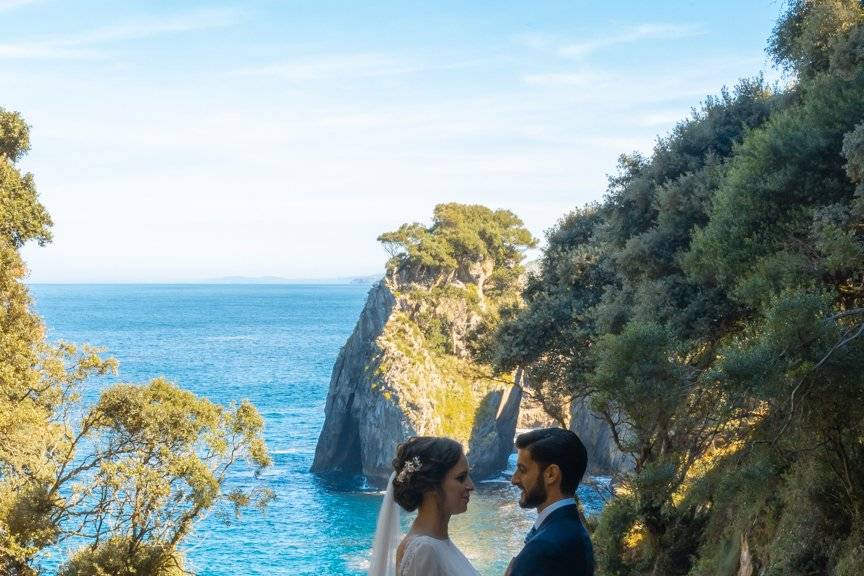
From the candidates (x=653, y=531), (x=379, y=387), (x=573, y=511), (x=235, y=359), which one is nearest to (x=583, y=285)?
(x=653, y=531)

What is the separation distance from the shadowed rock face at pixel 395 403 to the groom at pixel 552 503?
53220 millimetres

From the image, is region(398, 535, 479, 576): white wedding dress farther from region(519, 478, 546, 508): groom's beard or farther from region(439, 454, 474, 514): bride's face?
region(519, 478, 546, 508): groom's beard

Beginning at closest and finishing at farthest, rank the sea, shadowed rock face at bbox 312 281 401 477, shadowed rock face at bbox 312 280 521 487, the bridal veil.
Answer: the bridal veil → the sea → shadowed rock face at bbox 312 280 521 487 → shadowed rock face at bbox 312 281 401 477

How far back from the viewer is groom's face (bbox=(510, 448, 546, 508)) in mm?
3639

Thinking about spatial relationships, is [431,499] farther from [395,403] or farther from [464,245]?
[464,245]

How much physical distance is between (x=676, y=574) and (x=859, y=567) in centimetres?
707

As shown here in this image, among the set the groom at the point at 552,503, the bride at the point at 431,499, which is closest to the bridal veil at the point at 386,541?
the bride at the point at 431,499

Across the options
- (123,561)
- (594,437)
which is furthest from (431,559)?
(594,437)

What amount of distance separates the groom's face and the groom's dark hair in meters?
0.02

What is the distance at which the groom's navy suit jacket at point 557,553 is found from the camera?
3391mm

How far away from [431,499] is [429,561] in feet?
0.86

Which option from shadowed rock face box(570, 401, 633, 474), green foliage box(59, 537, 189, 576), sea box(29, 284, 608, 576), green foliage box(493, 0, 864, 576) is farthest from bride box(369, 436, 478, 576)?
shadowed rock face box(570, 401, 633, 474)

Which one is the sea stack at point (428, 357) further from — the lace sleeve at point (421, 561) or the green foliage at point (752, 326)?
the lace sleeve at point (421, 561)

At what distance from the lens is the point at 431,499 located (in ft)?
11.9
